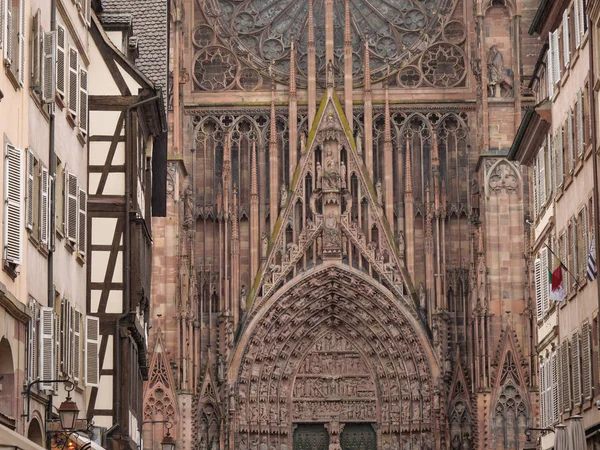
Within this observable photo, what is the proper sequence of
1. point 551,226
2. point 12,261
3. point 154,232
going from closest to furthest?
1. point 12,261
2. point 551,226
3. point 154,232

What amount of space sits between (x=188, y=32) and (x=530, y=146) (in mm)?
23195

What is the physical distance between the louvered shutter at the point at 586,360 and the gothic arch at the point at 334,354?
26521 millimetres

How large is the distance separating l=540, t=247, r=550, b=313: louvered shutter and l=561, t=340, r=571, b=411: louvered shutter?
8.13 ft

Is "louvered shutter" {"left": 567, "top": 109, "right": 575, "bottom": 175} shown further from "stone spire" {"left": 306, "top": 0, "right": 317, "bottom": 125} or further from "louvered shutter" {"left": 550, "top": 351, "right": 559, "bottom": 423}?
"stone spire" {"left": 306, "top": 0, "right": 317, "bottom": 125}

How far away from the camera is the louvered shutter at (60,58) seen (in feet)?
92.3

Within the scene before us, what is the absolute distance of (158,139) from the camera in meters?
43.6

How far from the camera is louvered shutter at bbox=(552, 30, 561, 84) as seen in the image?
3628 cm

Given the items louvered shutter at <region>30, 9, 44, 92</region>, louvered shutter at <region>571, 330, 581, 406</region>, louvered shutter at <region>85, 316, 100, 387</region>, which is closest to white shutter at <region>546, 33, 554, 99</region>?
louvered shutter at <region>571, 330, 581, 406</region>

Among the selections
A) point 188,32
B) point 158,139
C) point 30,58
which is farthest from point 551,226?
point 188,32

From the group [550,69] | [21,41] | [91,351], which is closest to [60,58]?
[21,41]

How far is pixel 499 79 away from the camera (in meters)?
58.7

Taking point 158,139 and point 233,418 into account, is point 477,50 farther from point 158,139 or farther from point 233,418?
point 158,139

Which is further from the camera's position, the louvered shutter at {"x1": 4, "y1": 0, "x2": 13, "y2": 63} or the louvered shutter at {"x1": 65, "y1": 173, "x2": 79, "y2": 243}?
the louvered shutter at {"x1": 65, "y1": 173, "x2": 79, "y2": 243}

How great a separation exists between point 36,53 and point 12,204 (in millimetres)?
3126
